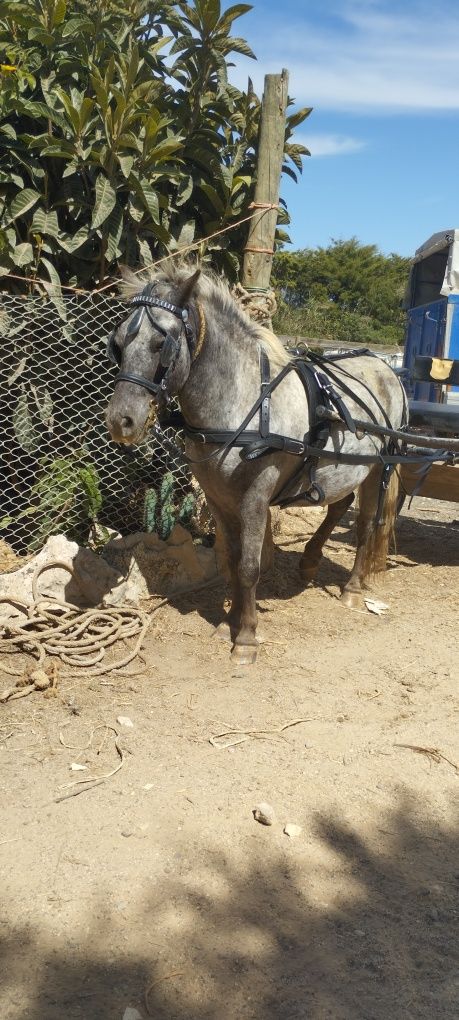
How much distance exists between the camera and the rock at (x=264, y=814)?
297 centimetres

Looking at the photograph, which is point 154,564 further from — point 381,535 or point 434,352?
point 434,352

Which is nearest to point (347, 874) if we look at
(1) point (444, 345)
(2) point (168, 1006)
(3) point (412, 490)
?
(2) point (168, 1006)

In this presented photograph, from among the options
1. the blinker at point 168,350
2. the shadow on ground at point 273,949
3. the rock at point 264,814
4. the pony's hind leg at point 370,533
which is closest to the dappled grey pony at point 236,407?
the blinker at point 168,350

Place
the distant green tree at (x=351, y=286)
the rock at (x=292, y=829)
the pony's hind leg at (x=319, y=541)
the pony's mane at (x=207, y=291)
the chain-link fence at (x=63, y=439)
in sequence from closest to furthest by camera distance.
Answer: the rock at (x=292, y=829) < the pony's mane at (x=207, y=291) < the chain-link fence at (x=63, y=439) < the pony's hind leg at (x=319, y=541) < the distant green tree at (x=351, y=286)

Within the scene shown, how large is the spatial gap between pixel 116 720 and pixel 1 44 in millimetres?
4101

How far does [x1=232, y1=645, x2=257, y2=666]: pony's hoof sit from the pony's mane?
148cm

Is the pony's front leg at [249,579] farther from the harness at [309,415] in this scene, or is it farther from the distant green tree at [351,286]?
the distant green tree at [351,286]

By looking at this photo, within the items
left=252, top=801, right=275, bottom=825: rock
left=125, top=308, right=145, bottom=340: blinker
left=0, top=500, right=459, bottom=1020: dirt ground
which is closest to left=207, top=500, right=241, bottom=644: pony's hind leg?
left=0, top=500, right=459, bottom=1020: dirt ground

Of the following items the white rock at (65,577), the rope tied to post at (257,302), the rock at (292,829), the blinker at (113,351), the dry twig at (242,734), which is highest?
the rope tied to post at (257,302)

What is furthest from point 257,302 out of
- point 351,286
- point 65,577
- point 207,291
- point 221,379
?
point 351,286

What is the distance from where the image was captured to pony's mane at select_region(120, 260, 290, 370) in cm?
403

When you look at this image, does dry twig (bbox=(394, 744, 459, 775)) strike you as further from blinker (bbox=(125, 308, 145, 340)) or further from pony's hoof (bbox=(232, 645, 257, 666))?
blinker (bbox=(125, 308, 145, 340))

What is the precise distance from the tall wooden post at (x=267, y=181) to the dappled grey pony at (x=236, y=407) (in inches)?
34.9

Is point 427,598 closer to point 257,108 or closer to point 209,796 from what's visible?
point 209,796
